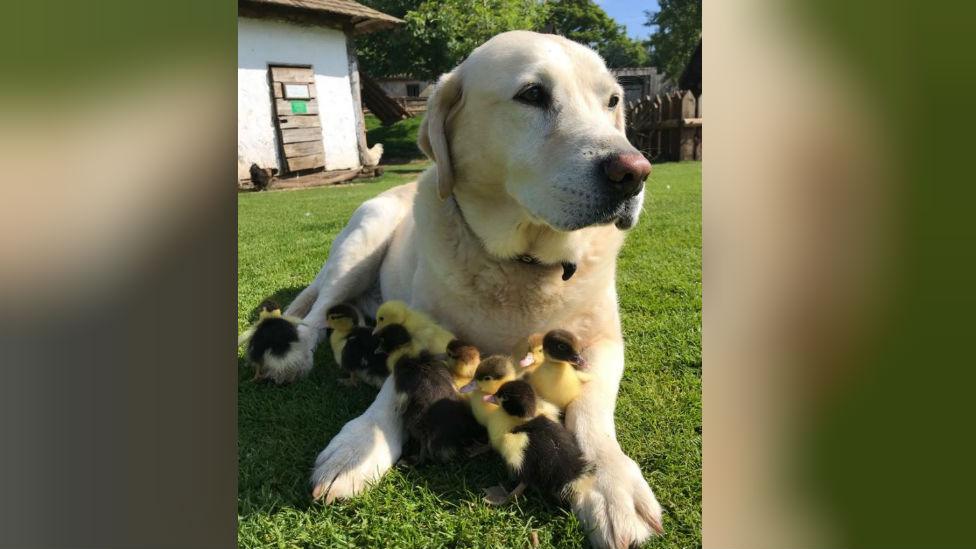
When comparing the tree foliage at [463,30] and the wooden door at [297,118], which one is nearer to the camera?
the tree foliage at [463,30]

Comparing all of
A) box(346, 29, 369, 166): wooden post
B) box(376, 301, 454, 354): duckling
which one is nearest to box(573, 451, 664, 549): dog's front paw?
box(376, 301, 454, 354): duckling

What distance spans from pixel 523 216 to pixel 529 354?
539 mm

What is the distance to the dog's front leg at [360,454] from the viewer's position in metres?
1.63

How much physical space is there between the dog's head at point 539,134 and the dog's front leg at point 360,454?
2.85ft

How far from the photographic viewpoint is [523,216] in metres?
2.22

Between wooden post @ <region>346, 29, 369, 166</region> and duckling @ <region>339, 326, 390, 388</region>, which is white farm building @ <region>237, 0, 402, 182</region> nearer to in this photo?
wooden post @ <region>346, 29, 369, 166</region>

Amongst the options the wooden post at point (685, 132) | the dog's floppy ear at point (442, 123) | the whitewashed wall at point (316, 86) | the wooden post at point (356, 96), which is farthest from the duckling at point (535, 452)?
the wooden post at point (356, 96)

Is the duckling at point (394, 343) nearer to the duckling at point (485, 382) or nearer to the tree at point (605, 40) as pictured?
the duckling at point (485, 382)

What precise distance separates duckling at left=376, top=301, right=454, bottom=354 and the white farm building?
28.5 ft

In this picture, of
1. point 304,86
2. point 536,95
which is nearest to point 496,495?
point 536,95
